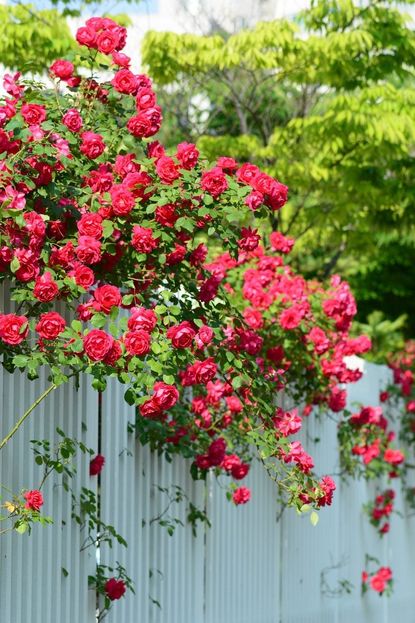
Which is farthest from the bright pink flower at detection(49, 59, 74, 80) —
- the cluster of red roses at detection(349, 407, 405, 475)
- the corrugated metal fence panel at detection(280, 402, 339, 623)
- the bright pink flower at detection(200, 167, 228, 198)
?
the cluster of red roses at detection(349, 407, 405, 475)

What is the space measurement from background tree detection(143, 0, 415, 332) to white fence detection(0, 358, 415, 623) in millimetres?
2533

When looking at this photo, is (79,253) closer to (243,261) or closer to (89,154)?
(89,154)

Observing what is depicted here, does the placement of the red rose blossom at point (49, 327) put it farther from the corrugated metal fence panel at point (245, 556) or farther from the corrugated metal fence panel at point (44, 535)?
the corrugated metal fence panel at point (245, 556)

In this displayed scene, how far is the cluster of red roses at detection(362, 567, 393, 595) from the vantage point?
373 inches

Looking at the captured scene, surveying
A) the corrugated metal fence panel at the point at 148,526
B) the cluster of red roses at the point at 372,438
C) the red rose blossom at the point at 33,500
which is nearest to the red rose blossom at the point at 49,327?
the red rose blossom at the point at 33,500

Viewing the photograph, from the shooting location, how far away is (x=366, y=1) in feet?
38.2

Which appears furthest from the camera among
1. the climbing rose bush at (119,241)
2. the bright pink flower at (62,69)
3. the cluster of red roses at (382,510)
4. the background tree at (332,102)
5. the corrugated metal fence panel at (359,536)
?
the background tree at (332,102)

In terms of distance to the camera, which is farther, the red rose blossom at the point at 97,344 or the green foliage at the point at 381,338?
the green foliage at the point at 381,338

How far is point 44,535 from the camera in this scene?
4.33 metres

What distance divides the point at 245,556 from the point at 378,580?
3142 mm

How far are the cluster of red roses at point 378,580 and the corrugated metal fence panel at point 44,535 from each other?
5054mm

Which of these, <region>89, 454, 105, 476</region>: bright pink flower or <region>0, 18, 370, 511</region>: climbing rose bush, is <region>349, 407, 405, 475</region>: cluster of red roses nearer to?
<region>0, 18, 370, 511</region>: climbing rose bush

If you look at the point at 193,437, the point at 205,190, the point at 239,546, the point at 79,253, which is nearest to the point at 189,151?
the point at 205,190

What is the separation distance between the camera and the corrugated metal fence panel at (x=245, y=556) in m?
6.25
